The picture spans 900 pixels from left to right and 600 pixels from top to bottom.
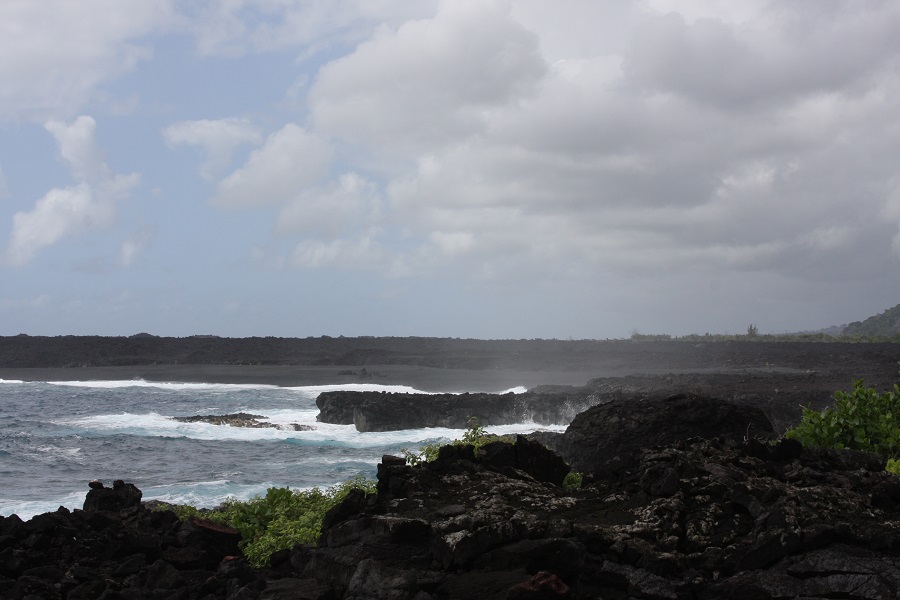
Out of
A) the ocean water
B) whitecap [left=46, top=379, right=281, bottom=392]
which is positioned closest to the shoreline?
whitecap [left=46, top=379, right=281, bottom=392]

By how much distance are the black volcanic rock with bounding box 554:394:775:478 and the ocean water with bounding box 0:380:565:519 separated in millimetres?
9654

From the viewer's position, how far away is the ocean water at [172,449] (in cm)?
2047

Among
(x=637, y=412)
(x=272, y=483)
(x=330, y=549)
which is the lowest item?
(x=272, y=483)

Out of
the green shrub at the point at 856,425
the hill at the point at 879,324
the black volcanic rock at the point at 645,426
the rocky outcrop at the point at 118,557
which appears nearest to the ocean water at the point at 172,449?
the rocky outcrop at the point at 118,557

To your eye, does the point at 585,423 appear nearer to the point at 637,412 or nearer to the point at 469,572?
the point at 637,412

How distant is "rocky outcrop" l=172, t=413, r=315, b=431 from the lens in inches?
1316

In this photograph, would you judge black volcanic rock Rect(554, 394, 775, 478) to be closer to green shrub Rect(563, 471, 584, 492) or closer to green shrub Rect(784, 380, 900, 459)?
green shrub Rect(784, 380, 900, 459)

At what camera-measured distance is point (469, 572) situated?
6.16 meters

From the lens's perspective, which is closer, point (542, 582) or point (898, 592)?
point (898, 592)

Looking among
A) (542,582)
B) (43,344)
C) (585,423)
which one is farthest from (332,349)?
(542,582)

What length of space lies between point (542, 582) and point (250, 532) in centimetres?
483

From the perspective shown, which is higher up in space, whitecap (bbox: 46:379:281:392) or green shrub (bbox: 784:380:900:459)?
green shrub (bbox: 784:380:900:459)

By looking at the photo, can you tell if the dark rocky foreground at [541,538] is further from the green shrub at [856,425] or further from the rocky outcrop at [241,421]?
the rocky outcrop at [241,421]

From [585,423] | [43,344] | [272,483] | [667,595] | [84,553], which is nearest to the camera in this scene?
[667,595]
